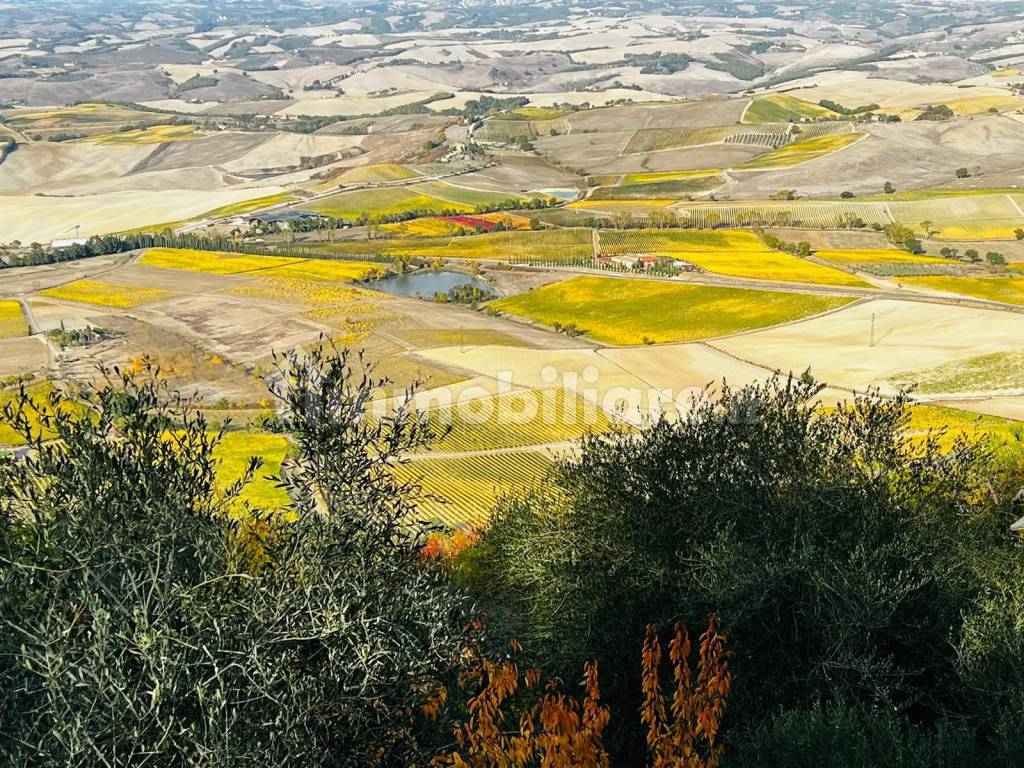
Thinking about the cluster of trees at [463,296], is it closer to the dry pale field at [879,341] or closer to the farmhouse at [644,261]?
the farmhouse at [644,261]

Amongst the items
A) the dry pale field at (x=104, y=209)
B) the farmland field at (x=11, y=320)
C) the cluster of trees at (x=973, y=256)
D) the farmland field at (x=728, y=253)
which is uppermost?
the dry pale field at (x=104, y=209)

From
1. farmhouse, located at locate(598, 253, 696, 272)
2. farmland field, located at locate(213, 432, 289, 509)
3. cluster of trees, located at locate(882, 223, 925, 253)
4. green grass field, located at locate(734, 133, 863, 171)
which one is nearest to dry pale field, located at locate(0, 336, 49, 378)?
farmland field, located at locate(213, 432, 289, 509)

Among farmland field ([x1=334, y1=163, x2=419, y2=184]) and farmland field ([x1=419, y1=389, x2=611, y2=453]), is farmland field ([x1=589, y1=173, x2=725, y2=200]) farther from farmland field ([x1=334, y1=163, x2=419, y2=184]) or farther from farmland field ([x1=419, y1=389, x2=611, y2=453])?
farmland field ([x1=419, y1=389, x2=611, y2=453])

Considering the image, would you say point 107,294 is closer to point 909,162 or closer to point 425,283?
point 425,283

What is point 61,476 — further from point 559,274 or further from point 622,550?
point 559,274

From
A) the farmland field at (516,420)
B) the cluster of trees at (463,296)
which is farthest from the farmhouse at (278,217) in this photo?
the farmland field at (516,420)

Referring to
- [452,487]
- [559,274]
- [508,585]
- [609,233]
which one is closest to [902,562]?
[508,585]
